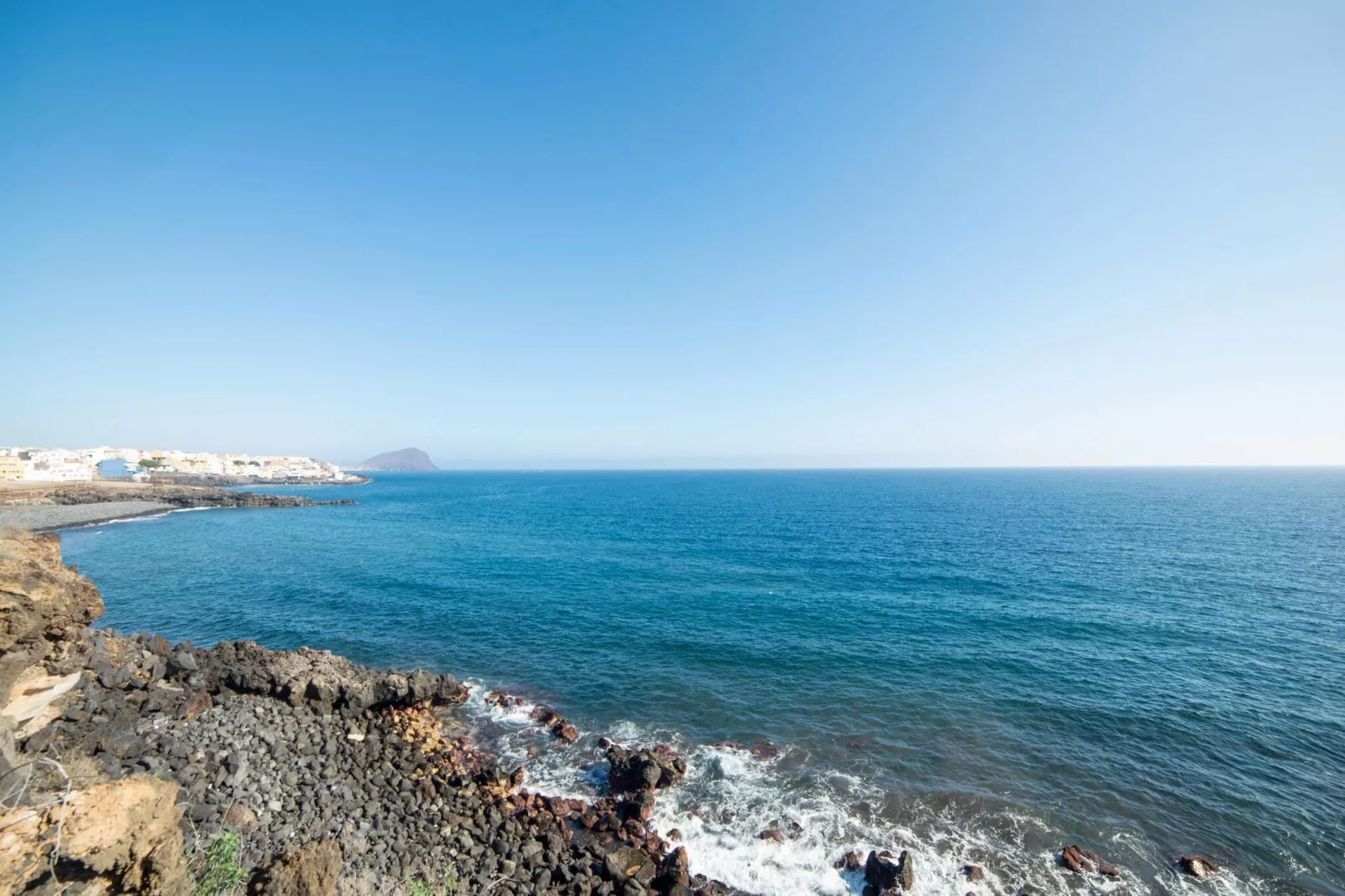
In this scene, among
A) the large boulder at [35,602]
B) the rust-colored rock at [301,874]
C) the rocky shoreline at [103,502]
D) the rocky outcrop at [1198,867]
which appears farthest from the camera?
the rocky shoreline at [103,502]

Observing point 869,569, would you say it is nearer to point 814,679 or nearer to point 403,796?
point 814,679

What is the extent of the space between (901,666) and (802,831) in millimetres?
16684

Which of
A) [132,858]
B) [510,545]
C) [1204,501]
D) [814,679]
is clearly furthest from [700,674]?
[1204,501]

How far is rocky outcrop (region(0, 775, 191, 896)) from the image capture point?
7402 mm

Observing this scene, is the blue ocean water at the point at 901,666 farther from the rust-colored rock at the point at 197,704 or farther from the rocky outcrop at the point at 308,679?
the rust-colored rock at the point at 197,704

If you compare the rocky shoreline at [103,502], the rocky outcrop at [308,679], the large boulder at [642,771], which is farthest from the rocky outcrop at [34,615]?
the rocky shoreline at [103,502]

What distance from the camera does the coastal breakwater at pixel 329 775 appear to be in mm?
16719

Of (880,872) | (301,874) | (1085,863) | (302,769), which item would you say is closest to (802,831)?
(880,872)

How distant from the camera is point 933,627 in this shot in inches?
1559

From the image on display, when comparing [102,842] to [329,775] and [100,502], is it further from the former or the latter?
[100,502]

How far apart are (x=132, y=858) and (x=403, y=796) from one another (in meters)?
13.9

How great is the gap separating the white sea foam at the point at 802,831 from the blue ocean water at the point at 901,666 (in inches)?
4.5

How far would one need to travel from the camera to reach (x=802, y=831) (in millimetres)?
20047

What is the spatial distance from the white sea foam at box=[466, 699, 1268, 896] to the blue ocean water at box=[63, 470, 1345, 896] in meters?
0.11
